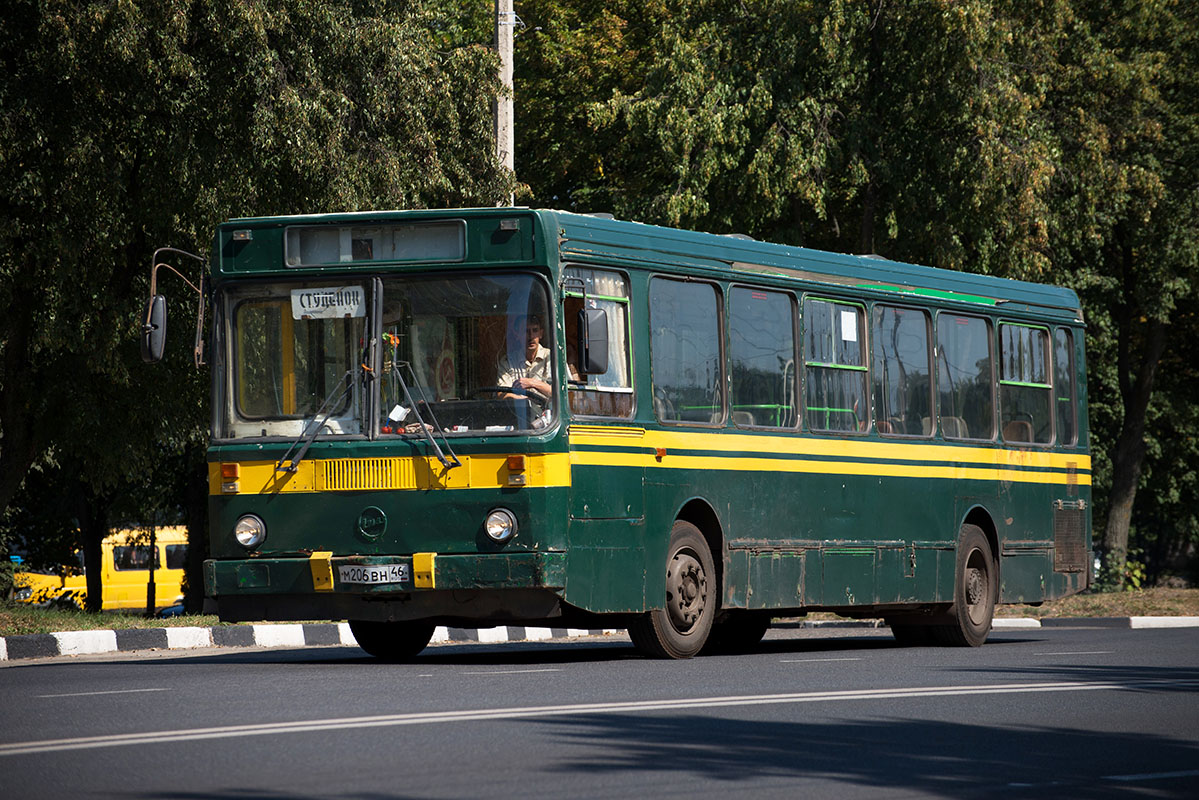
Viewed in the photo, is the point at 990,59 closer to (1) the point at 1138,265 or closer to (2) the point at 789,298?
(1) the point at 1138,265

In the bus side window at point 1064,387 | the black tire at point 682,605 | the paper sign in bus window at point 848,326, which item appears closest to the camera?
the black tire at point 682,605

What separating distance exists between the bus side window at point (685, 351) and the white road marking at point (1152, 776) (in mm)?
6522

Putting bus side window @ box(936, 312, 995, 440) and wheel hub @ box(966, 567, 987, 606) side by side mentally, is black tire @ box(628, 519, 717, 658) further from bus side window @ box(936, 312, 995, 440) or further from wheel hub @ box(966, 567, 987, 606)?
wheel hub @ box(966, 567, 987, 606)

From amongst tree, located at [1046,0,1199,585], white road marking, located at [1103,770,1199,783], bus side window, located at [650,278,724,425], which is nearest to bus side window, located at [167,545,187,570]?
tree, located at [1046,0,1199,585]

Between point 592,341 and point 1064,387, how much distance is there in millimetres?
8074

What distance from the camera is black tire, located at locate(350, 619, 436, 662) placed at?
48.9 feet

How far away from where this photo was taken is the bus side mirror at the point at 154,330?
13234 millimetres

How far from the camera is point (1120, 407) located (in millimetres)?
43656

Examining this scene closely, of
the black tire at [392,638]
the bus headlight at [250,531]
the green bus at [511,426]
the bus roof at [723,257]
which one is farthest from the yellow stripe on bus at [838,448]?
the black tire at [392,638]

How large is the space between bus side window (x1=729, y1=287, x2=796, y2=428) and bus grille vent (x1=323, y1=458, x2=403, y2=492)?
10.1 feet

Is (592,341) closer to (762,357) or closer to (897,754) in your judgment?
(762,357)

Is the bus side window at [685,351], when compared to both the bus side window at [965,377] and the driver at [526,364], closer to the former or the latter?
the driver at [526,364]

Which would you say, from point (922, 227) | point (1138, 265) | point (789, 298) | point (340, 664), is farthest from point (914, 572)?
point (1138, 265)

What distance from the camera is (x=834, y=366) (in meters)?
16.2
